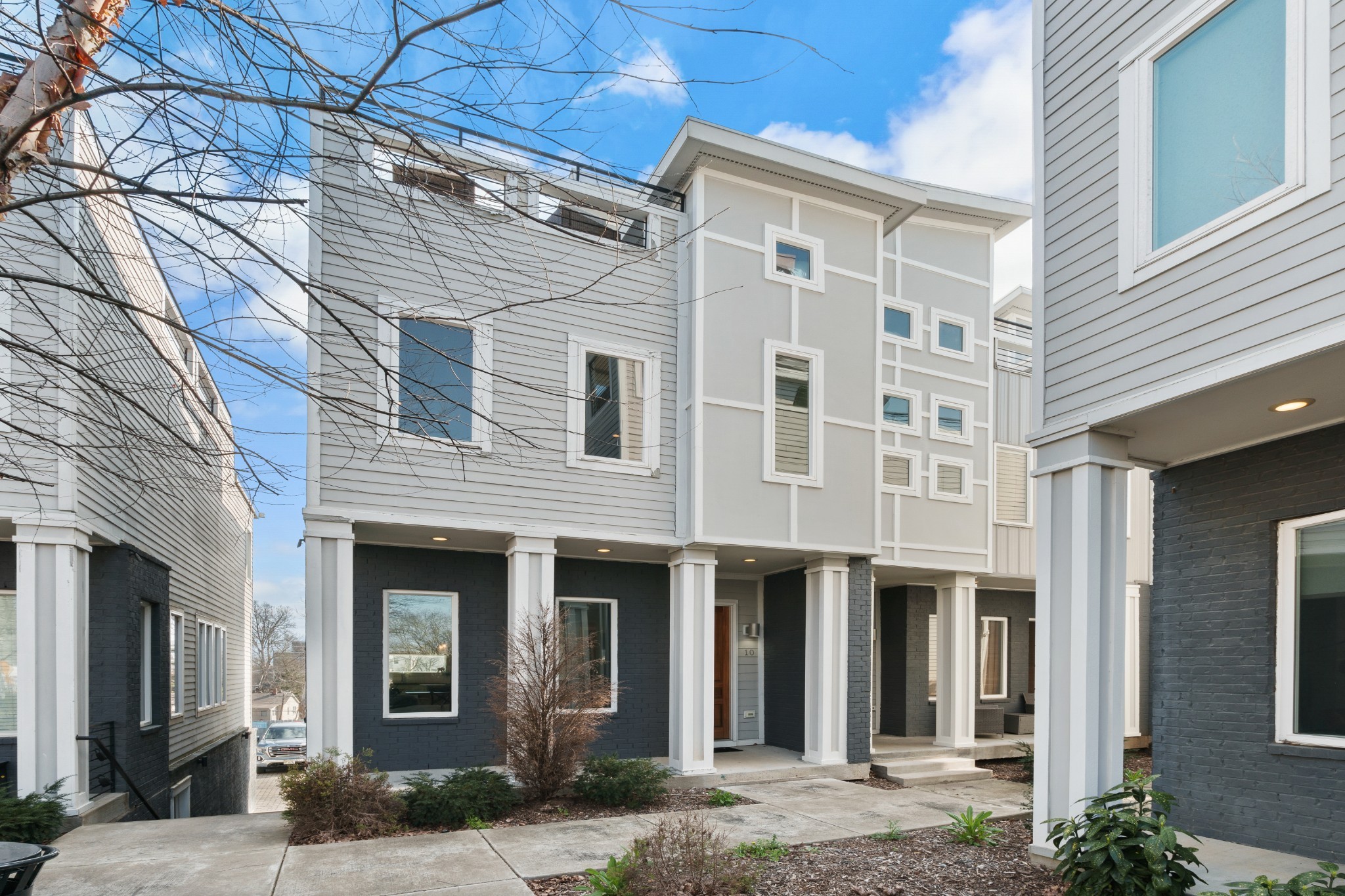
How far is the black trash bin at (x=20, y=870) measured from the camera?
353cm

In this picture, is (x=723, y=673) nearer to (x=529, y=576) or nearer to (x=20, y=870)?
(x=529, y=576)

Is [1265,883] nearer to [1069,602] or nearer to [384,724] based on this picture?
[1069,602]

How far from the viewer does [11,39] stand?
311 cm

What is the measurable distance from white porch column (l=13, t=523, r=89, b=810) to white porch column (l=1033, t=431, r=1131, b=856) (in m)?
8.31

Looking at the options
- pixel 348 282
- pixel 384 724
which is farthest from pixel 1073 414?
pixel 384 724

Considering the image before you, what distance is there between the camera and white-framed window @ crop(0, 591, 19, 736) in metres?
8.77

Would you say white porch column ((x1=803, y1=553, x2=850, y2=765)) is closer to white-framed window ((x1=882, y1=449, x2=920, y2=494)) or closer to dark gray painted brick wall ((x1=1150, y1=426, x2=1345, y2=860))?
white-framed window ((x1=882, y1=449, x2=920, y2=494))

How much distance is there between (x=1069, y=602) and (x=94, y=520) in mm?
8859

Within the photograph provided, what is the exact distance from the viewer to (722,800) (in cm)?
925

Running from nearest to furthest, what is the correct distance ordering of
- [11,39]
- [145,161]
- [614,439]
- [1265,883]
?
1. [11,39]
2. [145,161]
3. [1265,883]
4. [614,439]

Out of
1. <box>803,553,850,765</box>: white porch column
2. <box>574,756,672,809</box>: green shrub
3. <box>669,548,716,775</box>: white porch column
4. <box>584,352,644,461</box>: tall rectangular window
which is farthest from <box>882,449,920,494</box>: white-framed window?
<box>574,756,672,809</box>: green shrub

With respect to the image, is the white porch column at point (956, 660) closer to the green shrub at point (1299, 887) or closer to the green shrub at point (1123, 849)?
the green shrub at point (1123, 849)

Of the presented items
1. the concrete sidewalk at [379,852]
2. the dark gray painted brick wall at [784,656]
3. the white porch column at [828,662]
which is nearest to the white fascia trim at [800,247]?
the white porch column at [828,662]

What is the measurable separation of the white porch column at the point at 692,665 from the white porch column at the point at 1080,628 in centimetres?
520
